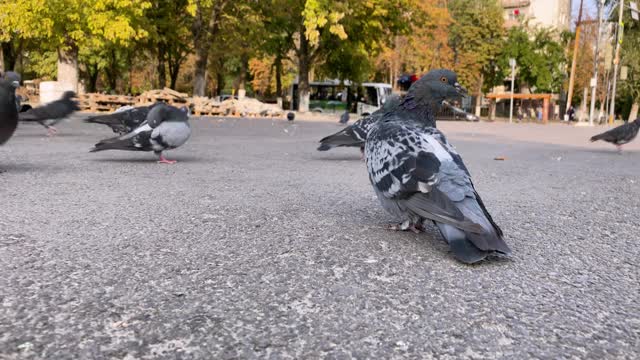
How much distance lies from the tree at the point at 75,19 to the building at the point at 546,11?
2041 inches

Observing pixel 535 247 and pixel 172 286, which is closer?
pixel 172 286

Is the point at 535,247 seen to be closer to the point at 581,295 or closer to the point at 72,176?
the point at 581,295

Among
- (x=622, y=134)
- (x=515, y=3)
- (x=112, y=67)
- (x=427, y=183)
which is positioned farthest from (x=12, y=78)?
(x=515, y=3)

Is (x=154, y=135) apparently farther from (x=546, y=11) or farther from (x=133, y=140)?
(x=546, y=11)

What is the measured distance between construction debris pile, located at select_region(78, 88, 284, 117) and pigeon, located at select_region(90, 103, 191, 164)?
17192 millimetres

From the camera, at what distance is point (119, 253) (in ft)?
9.06

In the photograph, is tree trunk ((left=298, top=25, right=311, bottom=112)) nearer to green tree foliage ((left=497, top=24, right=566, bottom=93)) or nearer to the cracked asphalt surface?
green tree foliage ((left=497, top=24, right=566, bottom=93))

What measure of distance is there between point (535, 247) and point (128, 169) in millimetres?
4709

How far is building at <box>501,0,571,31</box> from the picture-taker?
62.4 metres

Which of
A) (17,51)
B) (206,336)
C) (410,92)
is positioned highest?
(17,51)

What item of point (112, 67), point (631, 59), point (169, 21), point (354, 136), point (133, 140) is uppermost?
point (631, 59)

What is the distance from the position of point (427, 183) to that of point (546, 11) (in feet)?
224

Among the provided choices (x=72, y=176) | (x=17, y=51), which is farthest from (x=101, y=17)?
(x=72, y=176)

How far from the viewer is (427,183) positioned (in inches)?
Answer: 103
